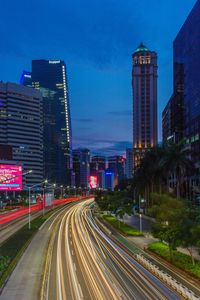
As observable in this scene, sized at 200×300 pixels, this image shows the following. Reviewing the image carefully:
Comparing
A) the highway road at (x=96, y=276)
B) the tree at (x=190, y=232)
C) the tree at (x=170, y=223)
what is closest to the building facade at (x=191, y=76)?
the tree at (x=170, y=223)

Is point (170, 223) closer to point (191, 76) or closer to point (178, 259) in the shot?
point (178, 259)

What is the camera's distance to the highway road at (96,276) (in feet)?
111

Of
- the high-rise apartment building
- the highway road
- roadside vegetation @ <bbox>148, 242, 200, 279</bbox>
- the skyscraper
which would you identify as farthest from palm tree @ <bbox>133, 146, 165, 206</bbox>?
roadside vegetation @ <bbox>148, 242, 200, 279</bbox>

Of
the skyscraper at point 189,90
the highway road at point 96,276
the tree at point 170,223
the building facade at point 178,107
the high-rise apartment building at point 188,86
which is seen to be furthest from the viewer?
the building facade at point 178,107

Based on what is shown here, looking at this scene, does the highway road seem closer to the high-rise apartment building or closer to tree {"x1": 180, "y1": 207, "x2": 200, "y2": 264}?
tree {"x1": 180, "y1": 207, "x2": 200, "y2": 264}

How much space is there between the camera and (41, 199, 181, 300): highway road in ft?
111

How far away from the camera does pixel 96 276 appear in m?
40.8

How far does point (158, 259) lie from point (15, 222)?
217 feet

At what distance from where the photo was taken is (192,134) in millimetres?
156875

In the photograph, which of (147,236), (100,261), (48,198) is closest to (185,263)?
(100,261)

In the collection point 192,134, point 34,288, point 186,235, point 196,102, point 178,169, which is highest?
point 196,102

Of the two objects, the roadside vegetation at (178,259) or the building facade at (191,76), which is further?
the building facade at (191,76)

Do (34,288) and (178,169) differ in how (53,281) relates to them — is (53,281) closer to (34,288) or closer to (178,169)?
(34,288)

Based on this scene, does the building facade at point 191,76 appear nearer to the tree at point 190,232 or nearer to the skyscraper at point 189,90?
the skyscraper at point 189,90
